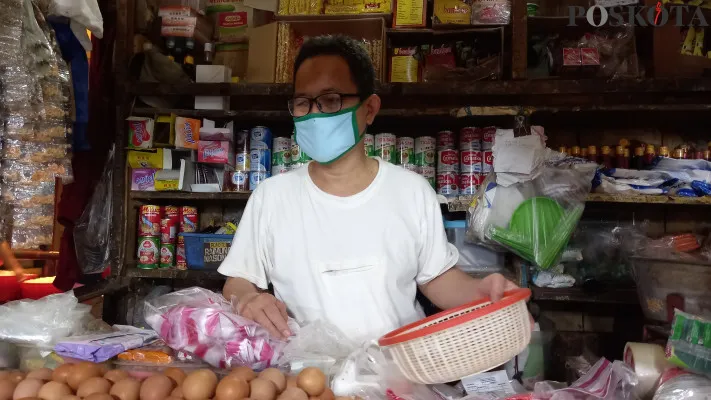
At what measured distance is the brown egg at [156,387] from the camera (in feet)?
2.76

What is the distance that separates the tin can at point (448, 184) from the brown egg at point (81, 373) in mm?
1927

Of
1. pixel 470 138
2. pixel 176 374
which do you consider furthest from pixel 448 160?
pixel 176 374

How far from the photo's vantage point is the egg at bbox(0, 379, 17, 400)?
0.88 m

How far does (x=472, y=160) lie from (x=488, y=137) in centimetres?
14

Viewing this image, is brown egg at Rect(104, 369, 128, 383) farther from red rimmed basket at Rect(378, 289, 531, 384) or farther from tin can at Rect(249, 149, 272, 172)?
tin can at Rect(249, 149, 272, 172)

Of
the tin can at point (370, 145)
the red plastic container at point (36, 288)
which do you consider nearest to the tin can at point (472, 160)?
the tin can at point (370, 145)

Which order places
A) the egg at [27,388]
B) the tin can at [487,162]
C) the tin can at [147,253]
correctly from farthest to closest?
the tin can at [147,253]
the tin can at [487,162]
the egg at [27,388]

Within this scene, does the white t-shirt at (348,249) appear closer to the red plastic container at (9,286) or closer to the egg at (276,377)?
the egg at (276,377)

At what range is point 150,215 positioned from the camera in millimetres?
2799

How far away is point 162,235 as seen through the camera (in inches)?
111

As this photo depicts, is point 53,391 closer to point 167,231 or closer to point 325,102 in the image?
point 325,102

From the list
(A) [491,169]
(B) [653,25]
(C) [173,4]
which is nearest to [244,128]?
(C) [173,4]

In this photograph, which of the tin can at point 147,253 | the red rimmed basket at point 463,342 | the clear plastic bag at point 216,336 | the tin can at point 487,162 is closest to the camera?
the red rimmed basket at point 463,342

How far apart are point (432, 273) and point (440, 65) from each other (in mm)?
1704
